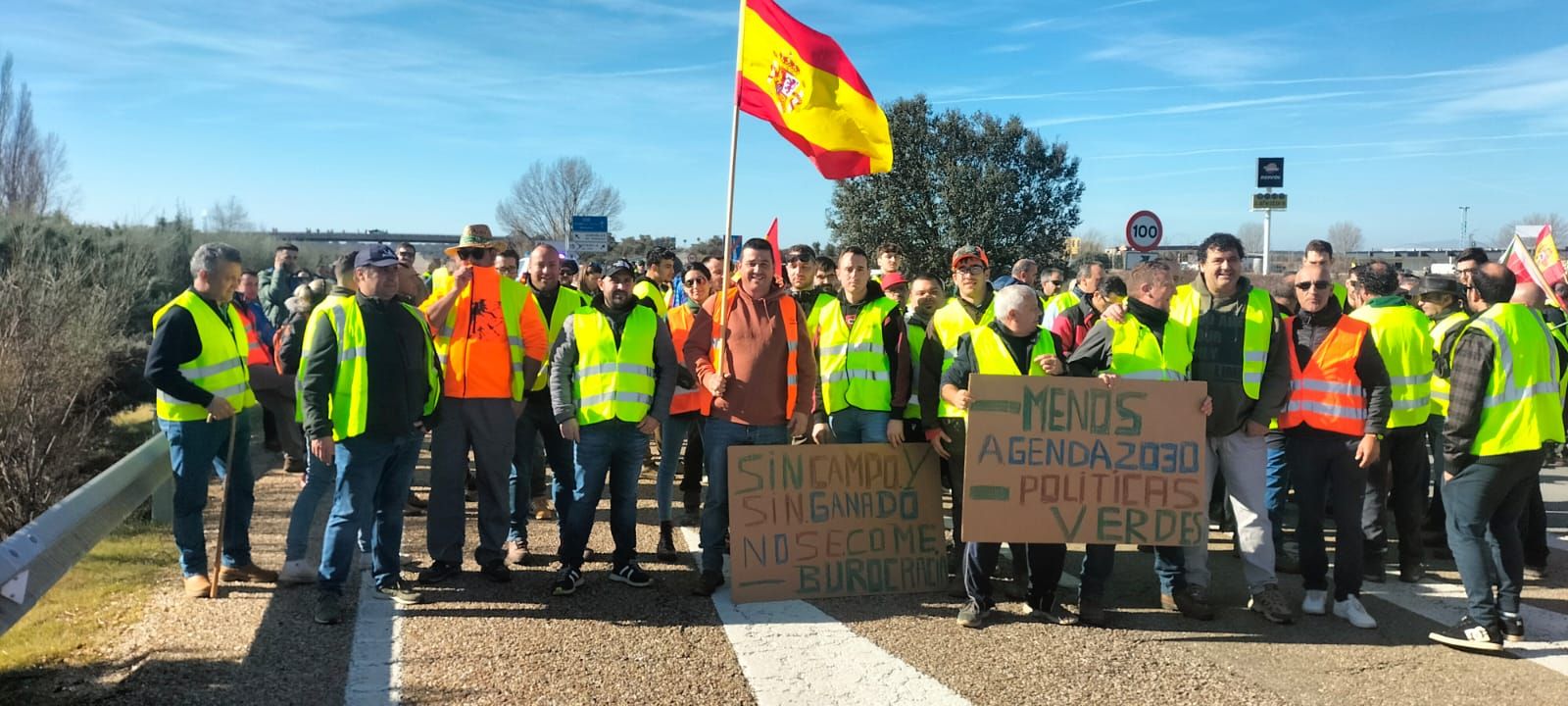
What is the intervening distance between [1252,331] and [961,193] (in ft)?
80.9

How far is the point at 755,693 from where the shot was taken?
178 inches

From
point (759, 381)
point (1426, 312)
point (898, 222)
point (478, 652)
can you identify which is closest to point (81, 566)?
point (478, 652)

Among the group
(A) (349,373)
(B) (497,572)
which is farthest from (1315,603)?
(A) (349,373)

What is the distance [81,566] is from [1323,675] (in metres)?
7.22

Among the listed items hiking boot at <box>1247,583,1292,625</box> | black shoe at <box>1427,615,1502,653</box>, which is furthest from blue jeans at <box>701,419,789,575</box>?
black shoe at <box>1427,615,1502,653</box>

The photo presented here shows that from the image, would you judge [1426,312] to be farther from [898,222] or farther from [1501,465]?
[898,222]

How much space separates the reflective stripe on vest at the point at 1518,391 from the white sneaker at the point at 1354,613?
1.05 meters

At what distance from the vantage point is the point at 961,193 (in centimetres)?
2970

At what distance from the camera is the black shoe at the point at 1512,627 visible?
5.27 metres

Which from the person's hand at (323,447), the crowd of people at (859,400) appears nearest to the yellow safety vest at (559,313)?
the crowd of people at (859,400)

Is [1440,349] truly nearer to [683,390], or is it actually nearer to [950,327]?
[950,327]

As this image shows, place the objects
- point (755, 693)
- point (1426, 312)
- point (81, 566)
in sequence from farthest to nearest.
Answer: point (1426, 312), point (81, 566), point (755, 693)

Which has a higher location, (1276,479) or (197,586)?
(1276,479)

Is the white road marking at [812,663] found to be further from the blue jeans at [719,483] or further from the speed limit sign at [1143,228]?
the speed limit sign at [1143,228]
